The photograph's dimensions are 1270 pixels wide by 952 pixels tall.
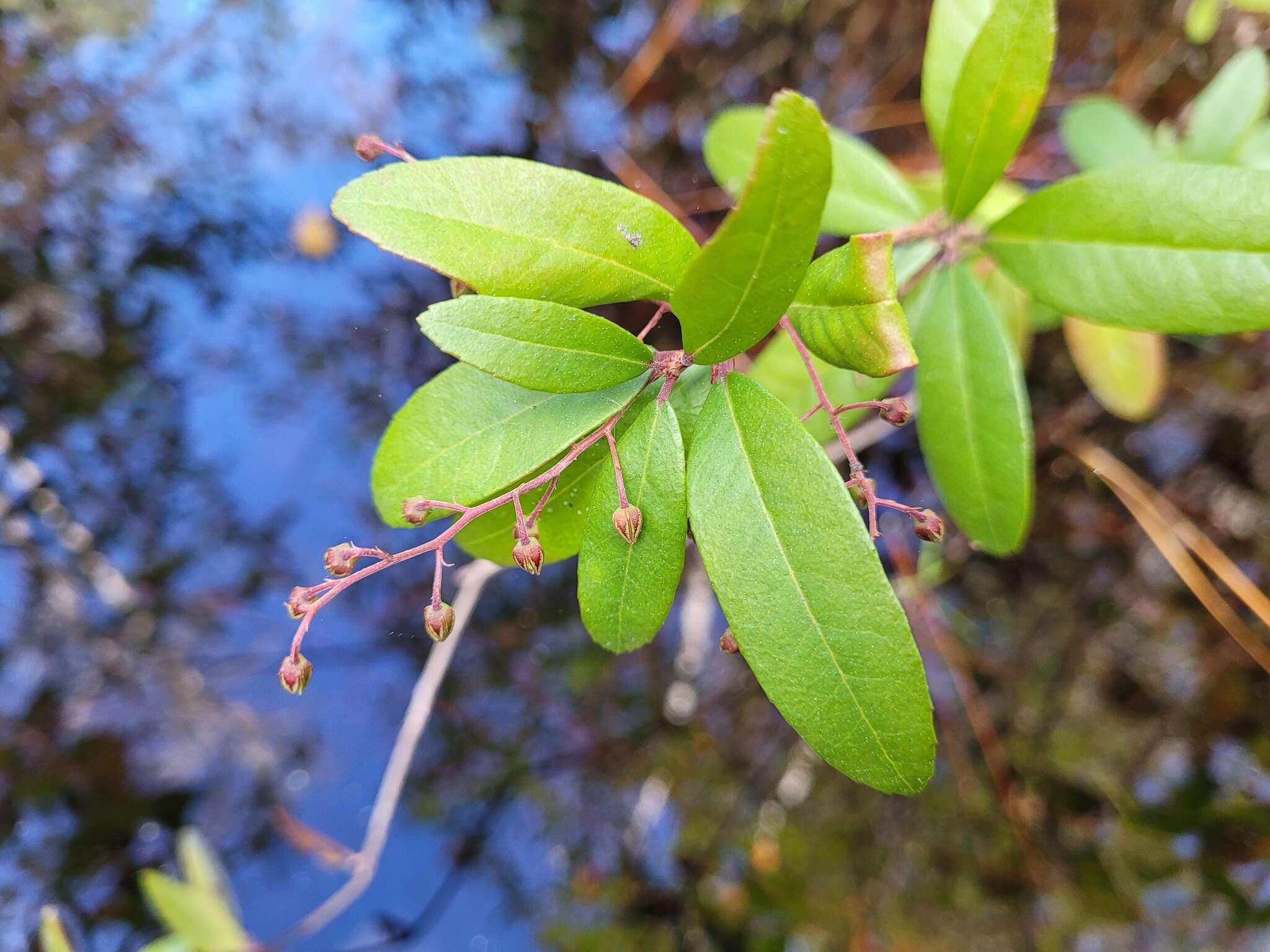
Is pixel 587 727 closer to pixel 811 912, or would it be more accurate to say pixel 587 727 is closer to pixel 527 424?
pixel 811 912

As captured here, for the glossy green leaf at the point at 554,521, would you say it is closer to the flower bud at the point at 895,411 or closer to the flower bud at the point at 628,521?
the flower bud at the point at 628,521

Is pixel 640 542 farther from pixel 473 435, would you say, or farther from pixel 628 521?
pixel 473 435

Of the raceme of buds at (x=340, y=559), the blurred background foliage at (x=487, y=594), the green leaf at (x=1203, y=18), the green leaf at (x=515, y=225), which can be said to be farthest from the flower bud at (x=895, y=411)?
the green leaf at (x=1203, y=18)

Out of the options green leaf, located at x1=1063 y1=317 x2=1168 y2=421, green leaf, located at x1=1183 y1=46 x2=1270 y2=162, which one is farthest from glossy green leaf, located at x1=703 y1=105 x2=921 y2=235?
green leaf, located at x1=1063 y1=317 x2=1168 y2=421

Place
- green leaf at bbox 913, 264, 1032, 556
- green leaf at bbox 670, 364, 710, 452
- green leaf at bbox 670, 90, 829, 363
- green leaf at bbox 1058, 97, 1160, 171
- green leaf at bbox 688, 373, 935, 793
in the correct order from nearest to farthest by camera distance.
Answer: green leaf at bbox 670, 90, 829, 363 < green leaf at bbox 688, 373, 935, 793 < green leaf at bbox 670, 364, 710, 452 < green leaf at bbox 913, 264, 1032, 556 < green leaf at bbox 1058, 97, 1160, 171

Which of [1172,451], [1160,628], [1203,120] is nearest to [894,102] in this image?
[1203,120]

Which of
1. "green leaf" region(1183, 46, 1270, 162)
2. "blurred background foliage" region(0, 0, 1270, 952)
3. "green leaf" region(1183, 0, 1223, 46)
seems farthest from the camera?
"blurred background foliage" region(0, 0, 1270, 952)

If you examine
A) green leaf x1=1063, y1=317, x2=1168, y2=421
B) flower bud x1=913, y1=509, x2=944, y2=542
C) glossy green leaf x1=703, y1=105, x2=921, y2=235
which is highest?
glossy green leaf x1=703, y1=105, x2=921, y2=235

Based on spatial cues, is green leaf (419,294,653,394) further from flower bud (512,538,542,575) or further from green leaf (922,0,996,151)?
green leaf (922,0,996,151)
